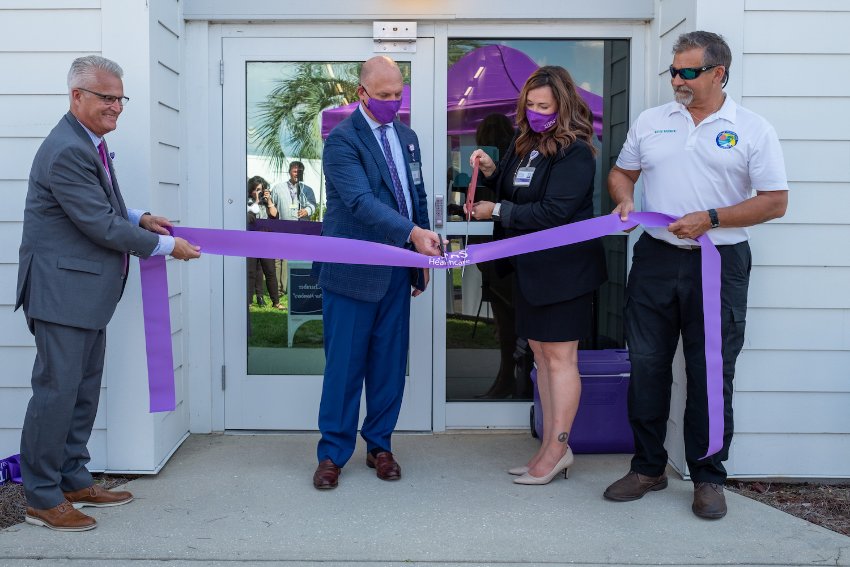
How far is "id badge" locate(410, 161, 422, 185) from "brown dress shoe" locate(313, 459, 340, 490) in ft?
4.45

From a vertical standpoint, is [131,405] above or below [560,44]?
below

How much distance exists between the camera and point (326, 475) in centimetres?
438

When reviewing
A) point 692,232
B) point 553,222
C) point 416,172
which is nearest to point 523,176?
point 553,222

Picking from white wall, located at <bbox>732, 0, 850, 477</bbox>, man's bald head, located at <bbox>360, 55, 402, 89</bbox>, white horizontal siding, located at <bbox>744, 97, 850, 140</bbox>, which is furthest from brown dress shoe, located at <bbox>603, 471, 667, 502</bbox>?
man's bald head, located at <bbox>360, 55, 402, 89</bbox>

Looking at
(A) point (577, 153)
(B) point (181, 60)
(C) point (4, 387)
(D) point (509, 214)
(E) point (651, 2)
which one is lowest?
(C) point (4, 387)

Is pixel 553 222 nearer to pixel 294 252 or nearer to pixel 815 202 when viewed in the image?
pixel 294 252

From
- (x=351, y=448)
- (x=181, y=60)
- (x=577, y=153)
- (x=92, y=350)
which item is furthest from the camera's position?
(x=181, y=60)

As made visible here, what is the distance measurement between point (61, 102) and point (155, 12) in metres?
0.60

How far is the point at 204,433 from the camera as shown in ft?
17.3

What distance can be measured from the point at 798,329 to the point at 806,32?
4.48 feet

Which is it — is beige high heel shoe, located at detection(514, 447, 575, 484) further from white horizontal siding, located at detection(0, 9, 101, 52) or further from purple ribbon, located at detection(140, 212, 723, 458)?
white horizontal siding, located at detection(0, 9, 101, 52)

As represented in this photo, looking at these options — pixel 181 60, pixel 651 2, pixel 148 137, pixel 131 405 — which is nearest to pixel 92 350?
pixel 131 405

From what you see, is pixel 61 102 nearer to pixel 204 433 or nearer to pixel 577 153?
pixel 204 433

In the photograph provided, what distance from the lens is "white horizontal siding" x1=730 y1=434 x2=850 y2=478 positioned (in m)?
4.58
